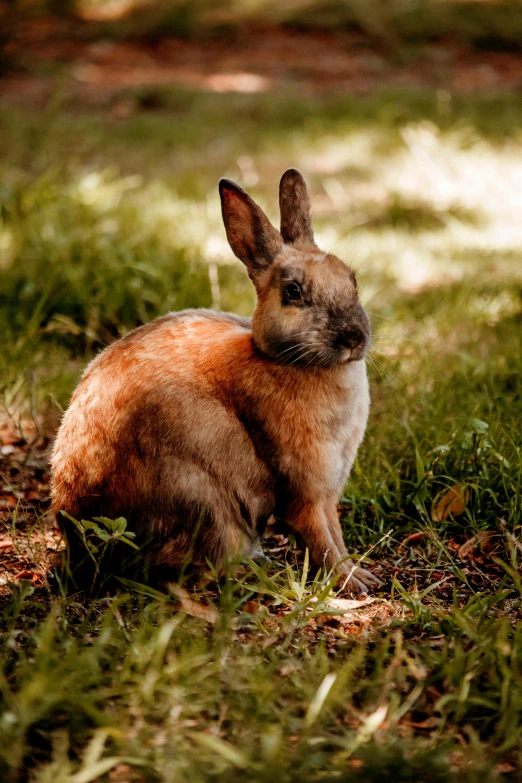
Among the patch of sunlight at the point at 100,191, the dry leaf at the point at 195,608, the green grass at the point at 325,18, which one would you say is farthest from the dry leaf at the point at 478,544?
the green grass at the point at 325,18

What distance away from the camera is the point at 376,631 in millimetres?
2584

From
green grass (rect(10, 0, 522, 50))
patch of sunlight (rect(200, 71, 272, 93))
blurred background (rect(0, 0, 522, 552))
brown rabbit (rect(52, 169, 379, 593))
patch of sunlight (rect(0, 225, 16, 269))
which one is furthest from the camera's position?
green grass (rect(10, 0, 522, 50))

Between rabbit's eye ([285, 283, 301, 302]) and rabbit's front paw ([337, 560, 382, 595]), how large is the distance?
0.87 m

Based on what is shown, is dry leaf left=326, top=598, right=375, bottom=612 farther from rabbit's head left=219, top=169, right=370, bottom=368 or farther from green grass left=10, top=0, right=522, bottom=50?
green grass left=10, top=0, right=522, bottom=50

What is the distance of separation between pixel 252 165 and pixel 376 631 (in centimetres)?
515

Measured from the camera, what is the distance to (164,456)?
114 inches

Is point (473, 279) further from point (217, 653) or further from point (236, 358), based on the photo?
point (217, 653)

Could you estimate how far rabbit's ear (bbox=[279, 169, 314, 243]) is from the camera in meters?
3.29

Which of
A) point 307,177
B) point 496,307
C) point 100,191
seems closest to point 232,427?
point 496,307

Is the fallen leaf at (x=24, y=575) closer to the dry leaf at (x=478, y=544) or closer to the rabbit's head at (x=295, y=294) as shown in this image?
the rabbit's head at (x=295, y=294)

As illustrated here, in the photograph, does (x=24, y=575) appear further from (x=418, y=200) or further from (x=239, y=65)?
(x=239, y=65)

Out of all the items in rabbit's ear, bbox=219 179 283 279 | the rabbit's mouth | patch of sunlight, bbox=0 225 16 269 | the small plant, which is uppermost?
rabbit's ear, bbox=219 179 283 279

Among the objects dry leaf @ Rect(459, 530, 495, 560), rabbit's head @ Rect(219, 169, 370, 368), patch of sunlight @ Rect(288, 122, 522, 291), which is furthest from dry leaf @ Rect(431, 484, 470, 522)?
patch of sunlight @ Rect(288, 122, 522, 291)

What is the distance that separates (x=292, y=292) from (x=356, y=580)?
943mm
